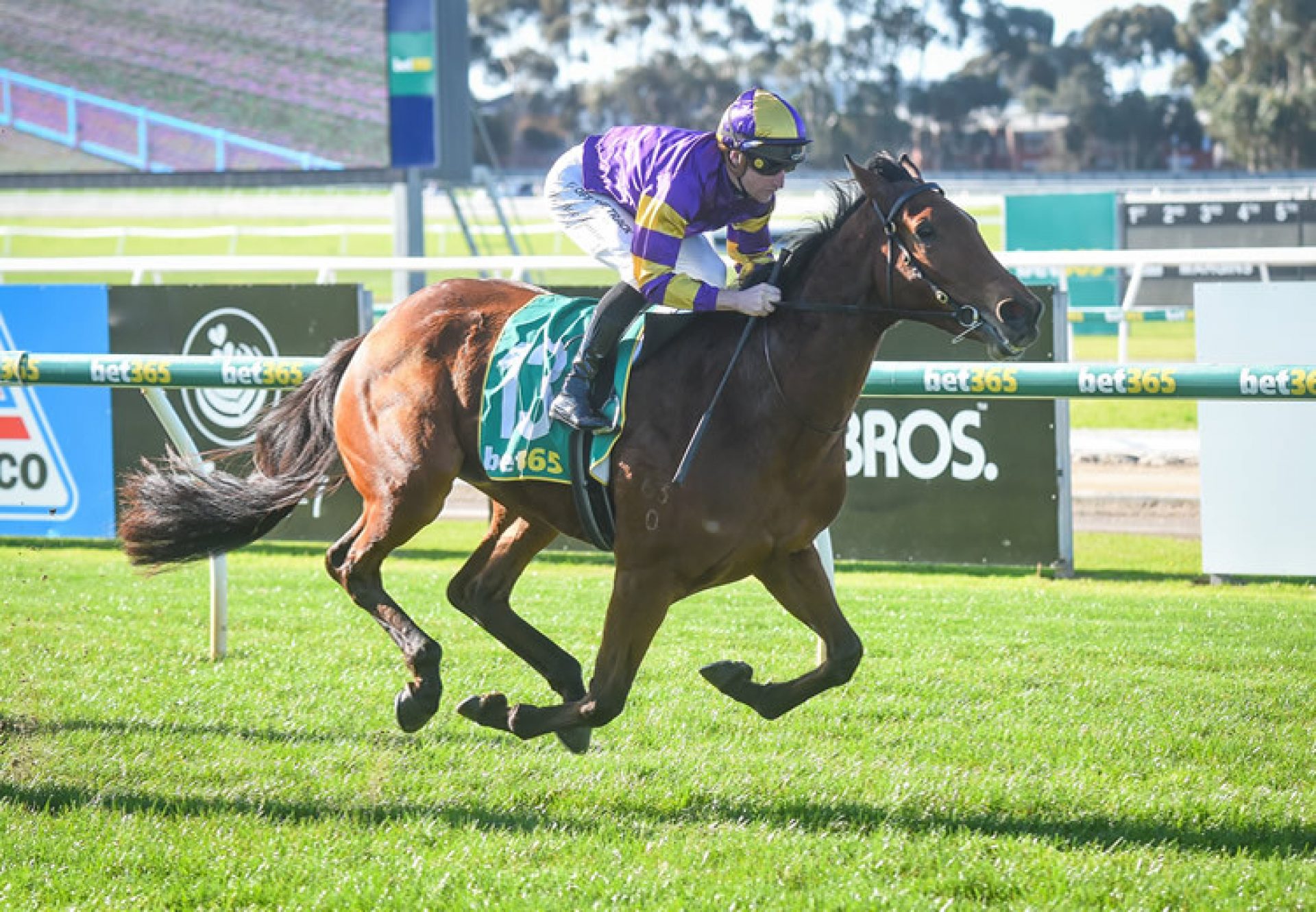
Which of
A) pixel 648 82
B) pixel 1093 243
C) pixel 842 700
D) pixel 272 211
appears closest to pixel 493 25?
pixel 648 82

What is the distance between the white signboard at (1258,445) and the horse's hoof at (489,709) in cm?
436

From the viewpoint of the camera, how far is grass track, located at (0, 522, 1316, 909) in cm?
376

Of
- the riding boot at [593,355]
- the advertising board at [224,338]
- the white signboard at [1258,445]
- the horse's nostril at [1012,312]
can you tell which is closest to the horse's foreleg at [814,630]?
the riding boot at [593,355]

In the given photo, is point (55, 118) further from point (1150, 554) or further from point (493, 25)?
point (493, 25)

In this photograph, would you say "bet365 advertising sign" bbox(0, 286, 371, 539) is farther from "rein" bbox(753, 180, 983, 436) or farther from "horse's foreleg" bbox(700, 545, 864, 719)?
"rein" bbox(753, 180, 983, 436)

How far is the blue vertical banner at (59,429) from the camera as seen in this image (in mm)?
9516

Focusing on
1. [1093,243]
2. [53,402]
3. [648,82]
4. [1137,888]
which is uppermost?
[648,82]

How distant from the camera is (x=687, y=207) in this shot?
433cm

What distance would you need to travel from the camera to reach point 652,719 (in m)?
5.27

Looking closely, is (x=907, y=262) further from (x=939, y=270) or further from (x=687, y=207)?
(x=687, y=207)

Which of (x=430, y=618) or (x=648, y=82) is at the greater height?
(x=648, y=82)

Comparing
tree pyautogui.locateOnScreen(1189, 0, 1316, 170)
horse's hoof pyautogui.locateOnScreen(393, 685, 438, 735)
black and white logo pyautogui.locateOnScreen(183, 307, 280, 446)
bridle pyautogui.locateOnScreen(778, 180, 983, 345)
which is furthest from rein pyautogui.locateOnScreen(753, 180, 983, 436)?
tree pyautogui.locateOnScreen(1189, 0, 1316, 170)

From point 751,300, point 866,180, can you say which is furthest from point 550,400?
point 866,180

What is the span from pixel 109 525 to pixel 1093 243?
16.8 metres
